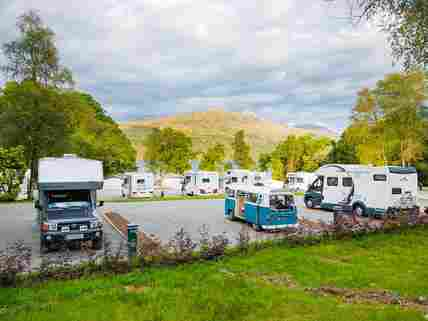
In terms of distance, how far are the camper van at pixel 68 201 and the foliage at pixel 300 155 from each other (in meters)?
44.7

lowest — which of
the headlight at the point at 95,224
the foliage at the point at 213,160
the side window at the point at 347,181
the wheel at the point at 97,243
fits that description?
the wheel at the point at 97,243

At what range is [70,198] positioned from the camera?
12.1 meters

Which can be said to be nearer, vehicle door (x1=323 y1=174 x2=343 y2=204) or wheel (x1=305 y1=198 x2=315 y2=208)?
vehicle door (x1=323 y1=174 x2=343 y2=204)

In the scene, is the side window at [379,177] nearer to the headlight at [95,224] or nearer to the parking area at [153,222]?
the parking area at [153,222]

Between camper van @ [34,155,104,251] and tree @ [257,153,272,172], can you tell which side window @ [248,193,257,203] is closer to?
camper van @ [34,155,104,251]

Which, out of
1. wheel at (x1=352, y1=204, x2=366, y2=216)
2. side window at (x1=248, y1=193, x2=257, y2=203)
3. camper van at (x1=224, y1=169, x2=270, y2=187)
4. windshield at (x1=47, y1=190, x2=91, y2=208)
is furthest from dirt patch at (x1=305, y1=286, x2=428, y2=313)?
camper van at (x1=224, y1=169, x2=270, y2=187)

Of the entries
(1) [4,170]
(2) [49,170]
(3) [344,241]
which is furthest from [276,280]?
(1) [4,170]

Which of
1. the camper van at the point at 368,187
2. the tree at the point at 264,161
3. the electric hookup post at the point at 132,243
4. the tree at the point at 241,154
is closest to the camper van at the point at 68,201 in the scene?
the electric hookup post at the point at 132,243

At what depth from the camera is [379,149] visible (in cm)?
3419

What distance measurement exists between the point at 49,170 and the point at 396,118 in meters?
31.9

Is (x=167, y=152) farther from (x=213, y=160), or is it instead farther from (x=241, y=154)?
(x=241, y=154)

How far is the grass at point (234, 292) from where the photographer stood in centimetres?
495

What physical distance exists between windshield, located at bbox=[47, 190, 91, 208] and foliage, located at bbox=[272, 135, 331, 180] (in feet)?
145

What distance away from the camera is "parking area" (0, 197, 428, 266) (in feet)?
39.7
